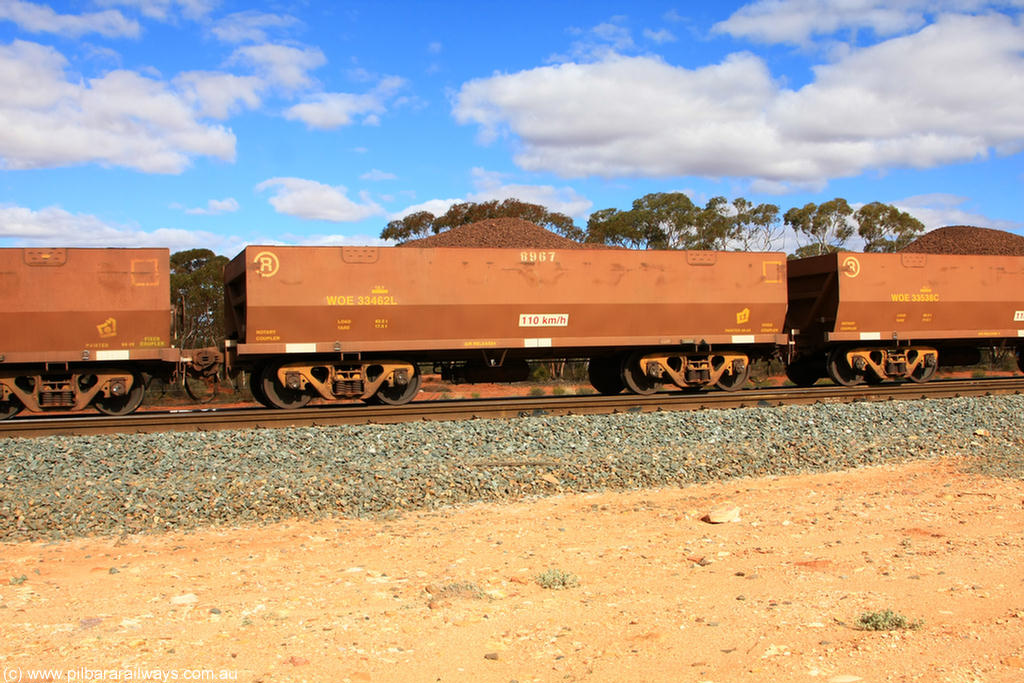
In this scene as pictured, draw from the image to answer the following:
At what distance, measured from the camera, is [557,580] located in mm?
5438

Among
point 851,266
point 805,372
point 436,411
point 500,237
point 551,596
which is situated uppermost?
point 500,237

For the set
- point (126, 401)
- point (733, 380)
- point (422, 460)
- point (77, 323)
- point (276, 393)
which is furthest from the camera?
point (733, 380)

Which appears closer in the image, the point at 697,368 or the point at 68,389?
the point at 68,389

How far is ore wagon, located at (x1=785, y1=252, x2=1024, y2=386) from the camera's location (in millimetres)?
15945

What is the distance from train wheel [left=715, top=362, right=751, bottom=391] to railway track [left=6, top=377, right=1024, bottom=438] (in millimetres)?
1210

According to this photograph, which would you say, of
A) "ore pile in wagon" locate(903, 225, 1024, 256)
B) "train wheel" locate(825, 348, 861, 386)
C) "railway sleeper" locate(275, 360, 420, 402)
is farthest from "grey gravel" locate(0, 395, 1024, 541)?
"ore pile in wagon" locate(903, 225, 1024, 256)

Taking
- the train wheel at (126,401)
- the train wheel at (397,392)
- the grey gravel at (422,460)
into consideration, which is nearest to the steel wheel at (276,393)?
the train wheel at (397,392)

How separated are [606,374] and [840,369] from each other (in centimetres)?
506

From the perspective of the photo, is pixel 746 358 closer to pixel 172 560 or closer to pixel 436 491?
pixel 436 491

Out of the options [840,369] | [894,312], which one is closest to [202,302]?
[840,369]

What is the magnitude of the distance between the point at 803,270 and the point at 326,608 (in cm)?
1437

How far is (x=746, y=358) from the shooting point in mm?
15273

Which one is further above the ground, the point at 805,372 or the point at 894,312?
the point at 894,312

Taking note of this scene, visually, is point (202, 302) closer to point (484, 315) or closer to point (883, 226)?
point (484, 315)
